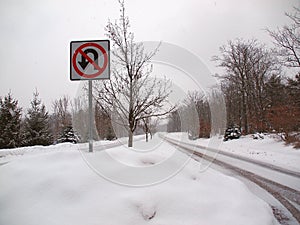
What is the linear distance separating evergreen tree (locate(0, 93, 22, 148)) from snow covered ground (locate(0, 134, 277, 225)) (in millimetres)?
21147

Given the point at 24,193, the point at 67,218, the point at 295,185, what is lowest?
the point at 295,185

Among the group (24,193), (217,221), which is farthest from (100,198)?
(217,221)

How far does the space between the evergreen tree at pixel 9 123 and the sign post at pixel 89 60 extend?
21429 millimetres

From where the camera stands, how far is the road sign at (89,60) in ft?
12.6

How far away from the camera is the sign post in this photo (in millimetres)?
3830

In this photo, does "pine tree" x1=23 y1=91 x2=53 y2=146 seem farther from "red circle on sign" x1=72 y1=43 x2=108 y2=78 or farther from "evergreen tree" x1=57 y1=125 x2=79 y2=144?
"red circle on sign" x1=72 y1=43 x2=108 y2=78

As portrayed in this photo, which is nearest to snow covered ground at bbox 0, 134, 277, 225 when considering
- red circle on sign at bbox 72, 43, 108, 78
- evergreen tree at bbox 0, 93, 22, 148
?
red circle on sign at bbox 72, 43, 108, 78

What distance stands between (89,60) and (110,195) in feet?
7.21

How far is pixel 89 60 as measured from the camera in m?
3.85

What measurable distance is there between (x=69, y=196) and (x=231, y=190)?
272 centimetres

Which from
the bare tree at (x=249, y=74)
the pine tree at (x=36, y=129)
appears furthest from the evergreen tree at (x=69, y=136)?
the bare tree at (x=249, y=74)

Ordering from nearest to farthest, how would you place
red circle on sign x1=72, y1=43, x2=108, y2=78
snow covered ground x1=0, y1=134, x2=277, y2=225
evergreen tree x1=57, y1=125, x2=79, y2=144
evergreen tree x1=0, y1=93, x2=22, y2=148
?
snow covered ground x1=0, y1=134, x2=277, y2=225
red circle on sign x1=72, y1=43, x2=108, y2=78
evergreen tree x1=0, y1=93, x2=22, y2=148
evergreen tree x1=57, y1=125, x2=79, y2=144

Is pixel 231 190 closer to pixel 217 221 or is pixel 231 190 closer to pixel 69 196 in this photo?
pixel 217 221

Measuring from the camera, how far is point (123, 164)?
3854 mm
